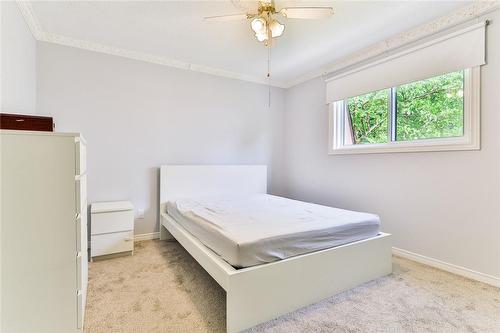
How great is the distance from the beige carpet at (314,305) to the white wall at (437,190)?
0.34 metres

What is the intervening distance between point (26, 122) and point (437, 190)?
3570mm

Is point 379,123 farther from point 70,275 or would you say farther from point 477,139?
point 70,275

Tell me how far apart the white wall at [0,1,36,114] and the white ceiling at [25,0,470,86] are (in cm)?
27

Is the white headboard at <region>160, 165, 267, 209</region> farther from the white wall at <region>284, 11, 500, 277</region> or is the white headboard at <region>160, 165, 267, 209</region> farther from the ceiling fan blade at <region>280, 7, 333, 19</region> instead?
the ceiling fan blade at <region>280, 7, 333, 19</region>

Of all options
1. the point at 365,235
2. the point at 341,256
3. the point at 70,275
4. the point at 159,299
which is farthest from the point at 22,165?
the point at 365,235

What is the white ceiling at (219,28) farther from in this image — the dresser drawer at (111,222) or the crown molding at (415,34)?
the dresser drawer at (111,222)

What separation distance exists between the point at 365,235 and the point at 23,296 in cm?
239

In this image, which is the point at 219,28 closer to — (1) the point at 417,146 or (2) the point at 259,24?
(2) the point at 259,24

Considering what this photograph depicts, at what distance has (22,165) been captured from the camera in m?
1.27

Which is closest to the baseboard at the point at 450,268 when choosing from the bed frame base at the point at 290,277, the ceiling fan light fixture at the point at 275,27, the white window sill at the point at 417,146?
the bed frame base at the point at 290,277

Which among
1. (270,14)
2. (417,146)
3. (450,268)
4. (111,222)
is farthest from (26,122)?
(450,268)

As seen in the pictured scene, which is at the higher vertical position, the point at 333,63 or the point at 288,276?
the point at 333,63

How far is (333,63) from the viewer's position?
3.50 metres

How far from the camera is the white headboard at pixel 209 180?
336cm
